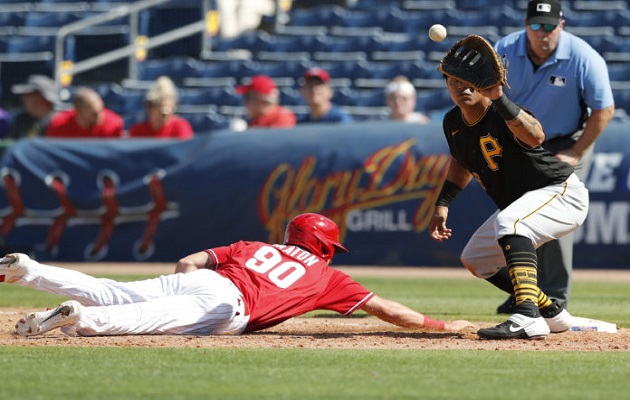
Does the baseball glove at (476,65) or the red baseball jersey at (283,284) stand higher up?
the baseball glove at (476,65)

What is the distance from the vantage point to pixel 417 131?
12.7m

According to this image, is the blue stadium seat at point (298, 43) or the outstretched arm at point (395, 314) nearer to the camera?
the outstretched arm at point (395, 314)

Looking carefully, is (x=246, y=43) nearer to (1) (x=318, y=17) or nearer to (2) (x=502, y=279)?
(1) (x=318, y=17)

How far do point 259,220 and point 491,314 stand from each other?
5.08m

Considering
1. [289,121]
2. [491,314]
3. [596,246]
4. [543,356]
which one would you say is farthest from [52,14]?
[543,356]

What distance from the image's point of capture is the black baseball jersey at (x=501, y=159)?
645cm

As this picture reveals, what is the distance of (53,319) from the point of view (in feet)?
19.6

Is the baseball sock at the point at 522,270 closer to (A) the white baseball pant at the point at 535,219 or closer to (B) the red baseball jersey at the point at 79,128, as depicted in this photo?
(A) the white baseball pant at the point at 535,219

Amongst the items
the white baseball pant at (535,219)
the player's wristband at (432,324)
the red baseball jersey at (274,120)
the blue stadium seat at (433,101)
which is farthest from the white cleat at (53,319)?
the blue stadium seat at (433,101)

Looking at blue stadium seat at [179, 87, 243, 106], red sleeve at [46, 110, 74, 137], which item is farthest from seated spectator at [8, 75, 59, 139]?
blue stadium seat at [179, 87, 243, 106]

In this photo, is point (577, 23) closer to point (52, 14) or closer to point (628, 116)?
point (628, 116)

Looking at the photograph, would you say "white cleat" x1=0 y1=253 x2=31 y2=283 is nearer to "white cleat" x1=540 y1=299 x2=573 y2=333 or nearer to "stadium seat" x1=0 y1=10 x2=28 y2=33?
"white cleat" x1=540 y1=299 x2=573 y2=333

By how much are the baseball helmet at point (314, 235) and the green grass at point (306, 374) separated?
1080 millimetres

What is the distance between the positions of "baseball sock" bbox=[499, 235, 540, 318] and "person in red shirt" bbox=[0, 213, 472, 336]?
25.4 inches
